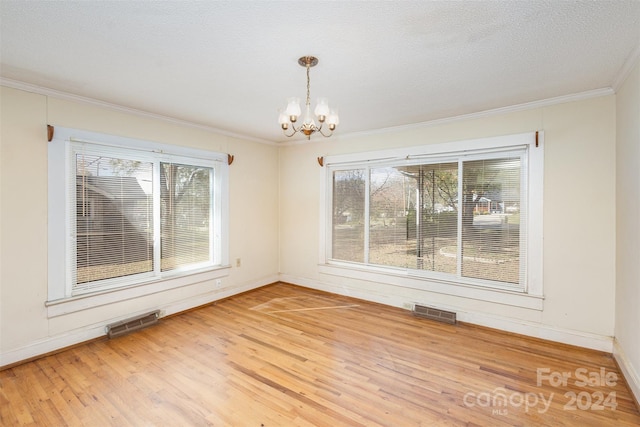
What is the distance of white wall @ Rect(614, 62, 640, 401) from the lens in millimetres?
2203

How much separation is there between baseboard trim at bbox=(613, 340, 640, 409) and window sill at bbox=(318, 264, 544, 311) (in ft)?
2.07

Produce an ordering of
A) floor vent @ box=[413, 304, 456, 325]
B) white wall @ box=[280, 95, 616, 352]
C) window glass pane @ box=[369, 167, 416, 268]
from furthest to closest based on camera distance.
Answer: window glass pane @ box=[369, 167, 416, 268] < floor vent @ box=[413, 304, 456, 325] < white wall @ box=[280, 95, 616, 352]

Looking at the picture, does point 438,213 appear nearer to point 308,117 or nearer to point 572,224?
point 572,224

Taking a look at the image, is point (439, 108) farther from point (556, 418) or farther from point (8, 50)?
point (8, 50)

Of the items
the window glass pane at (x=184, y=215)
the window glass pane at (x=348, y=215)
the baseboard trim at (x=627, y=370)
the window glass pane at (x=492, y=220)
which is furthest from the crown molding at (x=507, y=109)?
the window glass pane at (x=184, y=215)

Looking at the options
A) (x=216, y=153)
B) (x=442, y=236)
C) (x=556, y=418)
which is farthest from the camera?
(x=216, y=153)

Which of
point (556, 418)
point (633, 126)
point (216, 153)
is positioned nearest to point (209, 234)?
point (216, 153)

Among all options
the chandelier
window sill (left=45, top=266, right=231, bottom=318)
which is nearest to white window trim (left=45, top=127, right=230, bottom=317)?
window sill (left=45, top=266, right=231, bottom=318)

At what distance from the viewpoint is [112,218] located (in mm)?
3287

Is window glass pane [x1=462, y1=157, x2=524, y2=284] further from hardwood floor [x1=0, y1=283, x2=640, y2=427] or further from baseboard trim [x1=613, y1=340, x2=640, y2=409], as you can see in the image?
baseboard trim [x1=613, y1=340, x2=640, y2=409]

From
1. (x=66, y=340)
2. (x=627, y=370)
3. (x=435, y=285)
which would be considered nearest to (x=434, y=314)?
(x=435, y=285)

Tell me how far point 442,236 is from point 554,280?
1218mm

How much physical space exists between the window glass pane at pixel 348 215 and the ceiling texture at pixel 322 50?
1575 mm

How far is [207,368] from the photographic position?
8.52 feet
